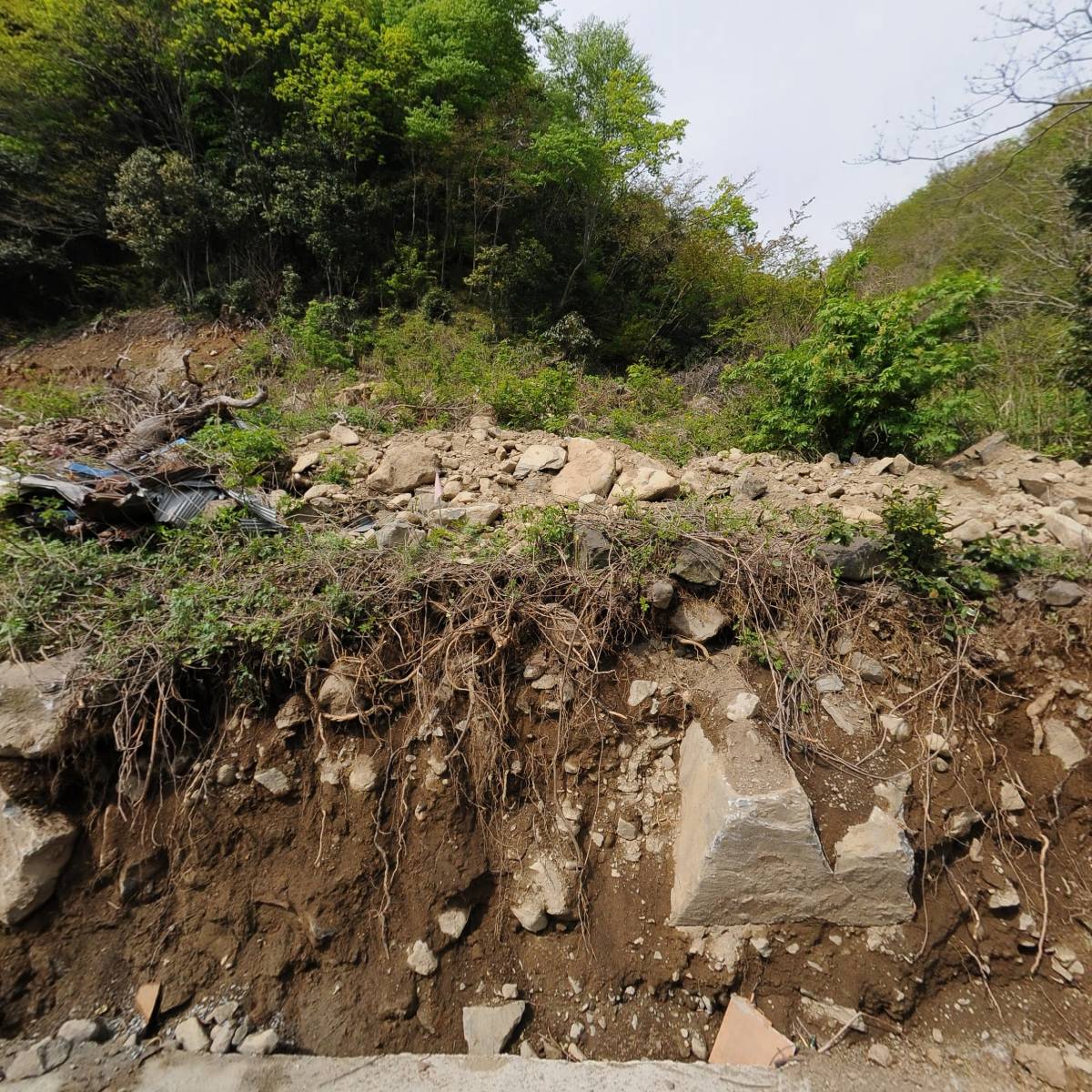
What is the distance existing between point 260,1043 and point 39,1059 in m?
0.74

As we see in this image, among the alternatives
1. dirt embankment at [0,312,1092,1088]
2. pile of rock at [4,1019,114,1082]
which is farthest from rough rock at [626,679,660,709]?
pile of rock at [4,1019,114,1082]

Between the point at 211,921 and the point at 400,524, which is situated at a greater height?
the point at 400,524

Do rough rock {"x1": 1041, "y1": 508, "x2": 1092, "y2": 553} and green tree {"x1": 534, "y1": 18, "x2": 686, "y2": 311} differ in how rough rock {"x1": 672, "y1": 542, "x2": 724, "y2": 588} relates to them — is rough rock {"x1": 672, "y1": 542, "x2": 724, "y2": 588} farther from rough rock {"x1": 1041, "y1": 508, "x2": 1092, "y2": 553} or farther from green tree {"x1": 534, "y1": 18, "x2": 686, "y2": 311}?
green tree {"x1": 534, "y1": 18, "x2": 686, "y2": 311}

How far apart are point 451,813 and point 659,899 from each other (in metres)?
0.98

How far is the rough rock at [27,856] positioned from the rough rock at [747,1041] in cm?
269

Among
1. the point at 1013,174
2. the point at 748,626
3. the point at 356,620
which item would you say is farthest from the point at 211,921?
the point at 1013,174

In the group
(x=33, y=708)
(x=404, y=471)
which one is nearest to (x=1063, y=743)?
(x=404, y=471)

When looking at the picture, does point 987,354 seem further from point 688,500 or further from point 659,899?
point 659,899

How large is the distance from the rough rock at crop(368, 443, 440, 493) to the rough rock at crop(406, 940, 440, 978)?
264cm

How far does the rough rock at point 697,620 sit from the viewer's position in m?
2.53

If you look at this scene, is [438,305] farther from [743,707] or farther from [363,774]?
[743,707]

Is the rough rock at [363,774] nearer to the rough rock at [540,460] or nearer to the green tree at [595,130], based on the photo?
the rough rock at [540,460]

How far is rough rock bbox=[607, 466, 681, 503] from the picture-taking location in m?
3.30

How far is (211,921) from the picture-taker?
79.2 inches
